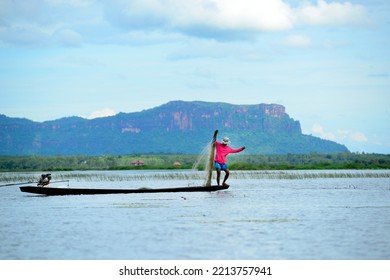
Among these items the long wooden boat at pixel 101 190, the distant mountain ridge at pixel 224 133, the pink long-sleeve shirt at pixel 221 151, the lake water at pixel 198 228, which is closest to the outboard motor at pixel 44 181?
the long wooden boat at pixel 101 190

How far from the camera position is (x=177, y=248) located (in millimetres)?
16000

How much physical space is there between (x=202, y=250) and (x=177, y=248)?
2.05 feet

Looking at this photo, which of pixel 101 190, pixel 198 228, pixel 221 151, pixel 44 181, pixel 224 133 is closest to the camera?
pixel 198 228

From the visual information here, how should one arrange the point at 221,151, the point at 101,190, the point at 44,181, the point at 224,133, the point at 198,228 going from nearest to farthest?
the point at 198,228 → the point at 221,151 → the point at 101,190 → the point at 44,181 → the point at 224,133

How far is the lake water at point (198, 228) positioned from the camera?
613 inches

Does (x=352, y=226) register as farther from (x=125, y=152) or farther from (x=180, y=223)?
(x=125, y=152)

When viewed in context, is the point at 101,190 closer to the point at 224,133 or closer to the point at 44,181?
the point at 44,181

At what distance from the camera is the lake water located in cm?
1557

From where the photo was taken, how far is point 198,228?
1911cm

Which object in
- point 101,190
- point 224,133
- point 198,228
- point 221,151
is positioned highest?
point 224,133

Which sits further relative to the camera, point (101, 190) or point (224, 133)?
point (224, 133)

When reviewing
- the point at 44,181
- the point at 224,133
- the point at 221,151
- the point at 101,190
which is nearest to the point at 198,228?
the point at 221,151

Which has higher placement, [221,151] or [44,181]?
[221,151]
